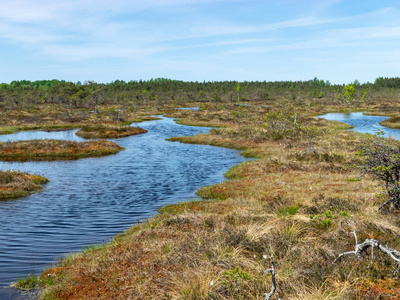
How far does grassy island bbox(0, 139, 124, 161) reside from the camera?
38281mm

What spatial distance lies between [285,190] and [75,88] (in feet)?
487

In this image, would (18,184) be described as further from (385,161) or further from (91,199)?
(385,161)

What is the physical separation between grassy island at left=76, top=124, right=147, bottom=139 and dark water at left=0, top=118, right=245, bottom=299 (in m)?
16.5

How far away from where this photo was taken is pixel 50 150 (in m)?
40.0

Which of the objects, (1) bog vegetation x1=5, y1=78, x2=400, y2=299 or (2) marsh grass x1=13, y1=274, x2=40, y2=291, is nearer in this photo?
(1) bog vegetation x1=5, y1=78, x2=400, y2=299

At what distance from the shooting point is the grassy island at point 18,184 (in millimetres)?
22430

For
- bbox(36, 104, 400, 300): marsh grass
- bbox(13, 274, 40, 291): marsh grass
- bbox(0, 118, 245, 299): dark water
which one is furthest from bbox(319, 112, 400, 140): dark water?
bbox(13, 274, 40, 291): marsh grass

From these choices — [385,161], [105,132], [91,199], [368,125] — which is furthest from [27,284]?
[368,125]

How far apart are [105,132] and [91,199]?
37397 millimetres

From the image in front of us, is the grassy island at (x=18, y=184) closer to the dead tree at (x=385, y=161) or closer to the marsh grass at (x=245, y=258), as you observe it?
the marsh grass at (x=245, y=258)

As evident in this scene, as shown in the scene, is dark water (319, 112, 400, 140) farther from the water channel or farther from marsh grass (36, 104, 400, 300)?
marsh grass (36, 104, 400, 300)

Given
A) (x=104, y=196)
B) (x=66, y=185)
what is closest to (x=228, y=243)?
(x=104, y=196)

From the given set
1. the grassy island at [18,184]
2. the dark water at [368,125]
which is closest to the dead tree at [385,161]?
the grassy island at [18,184]

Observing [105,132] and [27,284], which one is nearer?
[27,284]
